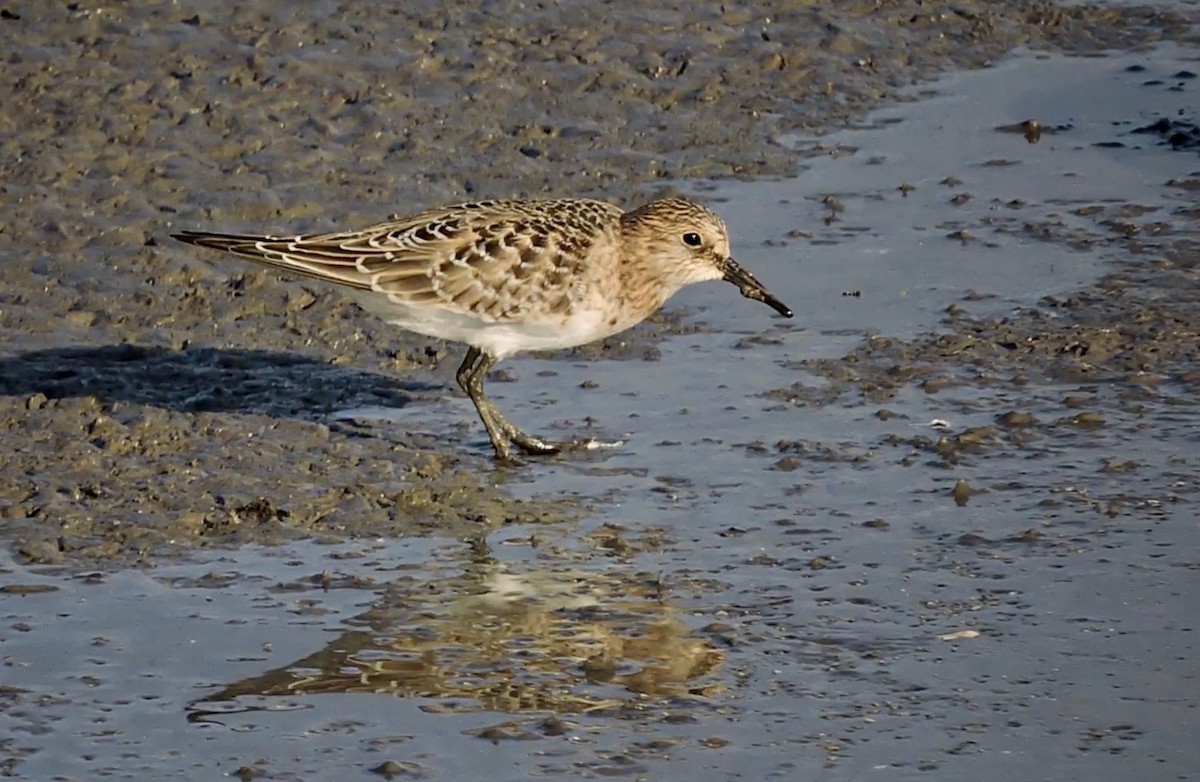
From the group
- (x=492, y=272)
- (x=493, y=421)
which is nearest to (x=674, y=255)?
(x=492, y=272)

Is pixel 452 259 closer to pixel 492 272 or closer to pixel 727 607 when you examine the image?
pixel 492 272

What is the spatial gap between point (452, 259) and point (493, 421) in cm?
77

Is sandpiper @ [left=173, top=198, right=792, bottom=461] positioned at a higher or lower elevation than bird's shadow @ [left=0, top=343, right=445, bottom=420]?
higher

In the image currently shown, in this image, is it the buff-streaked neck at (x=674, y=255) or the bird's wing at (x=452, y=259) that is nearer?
the bird's wing at (x=452, y=259)

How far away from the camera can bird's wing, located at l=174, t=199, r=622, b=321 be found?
9.22m

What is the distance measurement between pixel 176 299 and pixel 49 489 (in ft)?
6.59

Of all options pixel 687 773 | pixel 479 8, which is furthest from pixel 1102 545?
pixel 479 8

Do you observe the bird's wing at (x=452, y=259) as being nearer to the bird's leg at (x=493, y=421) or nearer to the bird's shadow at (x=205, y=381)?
the bird's leg at (x=493, y=421)

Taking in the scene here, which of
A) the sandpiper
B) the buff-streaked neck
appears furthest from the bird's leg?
the buff-streaked neck

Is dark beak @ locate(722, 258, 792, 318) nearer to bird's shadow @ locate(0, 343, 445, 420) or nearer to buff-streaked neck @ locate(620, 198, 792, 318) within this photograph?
buff-streaked neck @ locate(620, 198, 792, 318)

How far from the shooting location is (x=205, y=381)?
9555 mm

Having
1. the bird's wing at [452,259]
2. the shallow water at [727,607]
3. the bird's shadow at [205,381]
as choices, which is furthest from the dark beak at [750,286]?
the bird's shadow at [205,381]

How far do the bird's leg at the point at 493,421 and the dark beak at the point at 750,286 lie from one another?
1.26m

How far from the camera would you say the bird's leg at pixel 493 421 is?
9.02 m
